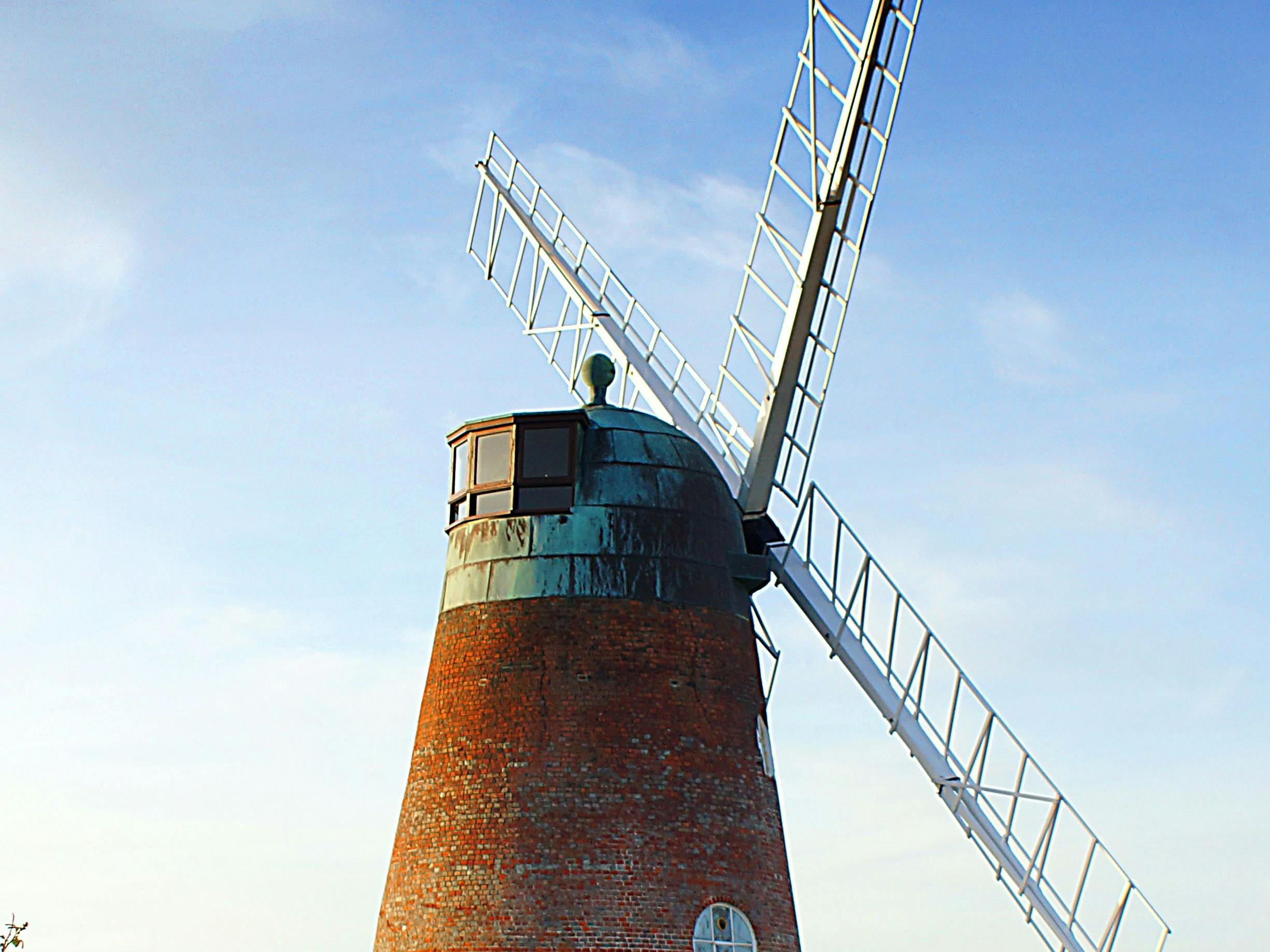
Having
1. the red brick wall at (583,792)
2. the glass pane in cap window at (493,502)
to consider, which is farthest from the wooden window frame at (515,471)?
the red brick wall at (583,792)

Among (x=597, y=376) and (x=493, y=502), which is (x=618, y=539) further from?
(x=597, y=376)

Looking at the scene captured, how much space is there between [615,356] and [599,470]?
4770 mm

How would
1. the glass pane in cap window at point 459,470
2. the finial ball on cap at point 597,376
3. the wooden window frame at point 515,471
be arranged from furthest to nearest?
the finial ball on cap at point 597,376 → the glass pane in cap window at point 459,470 → the wooden window frame at point 515,471

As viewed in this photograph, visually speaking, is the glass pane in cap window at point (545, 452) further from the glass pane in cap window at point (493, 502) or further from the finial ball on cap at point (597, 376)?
the finial ball on cap at point (597, 376)

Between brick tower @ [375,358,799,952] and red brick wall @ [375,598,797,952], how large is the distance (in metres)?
0.02

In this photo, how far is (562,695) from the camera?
787 inches

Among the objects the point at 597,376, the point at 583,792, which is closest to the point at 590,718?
the point at 583,792

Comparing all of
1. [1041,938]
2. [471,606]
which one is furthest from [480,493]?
[1041,938]

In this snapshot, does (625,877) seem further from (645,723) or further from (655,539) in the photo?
(655,539)

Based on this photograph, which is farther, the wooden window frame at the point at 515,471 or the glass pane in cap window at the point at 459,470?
the glass pane in cap window at the point at 459,470

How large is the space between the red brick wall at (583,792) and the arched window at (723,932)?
0.34 ft

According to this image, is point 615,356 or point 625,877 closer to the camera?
point 625,877

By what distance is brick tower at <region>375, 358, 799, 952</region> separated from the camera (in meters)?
19.4

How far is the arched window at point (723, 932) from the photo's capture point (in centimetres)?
1941
